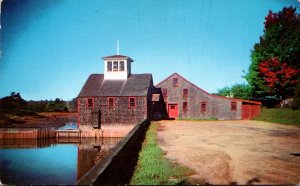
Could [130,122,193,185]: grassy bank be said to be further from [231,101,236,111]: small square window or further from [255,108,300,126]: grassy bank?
[231,101,236,111]: small square window

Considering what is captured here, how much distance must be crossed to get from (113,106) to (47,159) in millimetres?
11032

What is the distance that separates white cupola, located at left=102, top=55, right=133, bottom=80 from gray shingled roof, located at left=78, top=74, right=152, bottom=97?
686 millimetres

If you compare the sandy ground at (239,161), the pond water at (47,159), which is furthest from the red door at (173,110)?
the sandy ground at (239,161)

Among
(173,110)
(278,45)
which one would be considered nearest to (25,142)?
(173,110)

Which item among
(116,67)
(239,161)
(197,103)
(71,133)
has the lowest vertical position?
(71,133)

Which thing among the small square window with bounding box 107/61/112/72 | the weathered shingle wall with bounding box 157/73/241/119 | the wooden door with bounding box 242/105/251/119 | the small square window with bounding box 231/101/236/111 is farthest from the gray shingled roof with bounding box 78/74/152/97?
the wooden door with bounding box 242/105/251/119

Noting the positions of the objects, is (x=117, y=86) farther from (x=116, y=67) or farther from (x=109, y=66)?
(x=109, y=66)

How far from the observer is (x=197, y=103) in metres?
35.3

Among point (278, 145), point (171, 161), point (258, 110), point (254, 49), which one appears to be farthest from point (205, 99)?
point (171, 161)

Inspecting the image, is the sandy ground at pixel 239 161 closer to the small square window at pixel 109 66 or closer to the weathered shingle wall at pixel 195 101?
the weathered shingle wall at pixel 195 101

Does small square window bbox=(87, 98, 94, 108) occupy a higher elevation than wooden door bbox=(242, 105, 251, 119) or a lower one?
higher

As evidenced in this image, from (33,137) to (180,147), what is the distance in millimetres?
21488

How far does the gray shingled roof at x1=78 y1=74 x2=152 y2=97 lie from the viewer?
30219 mm

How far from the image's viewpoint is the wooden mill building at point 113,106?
96.5 ft
